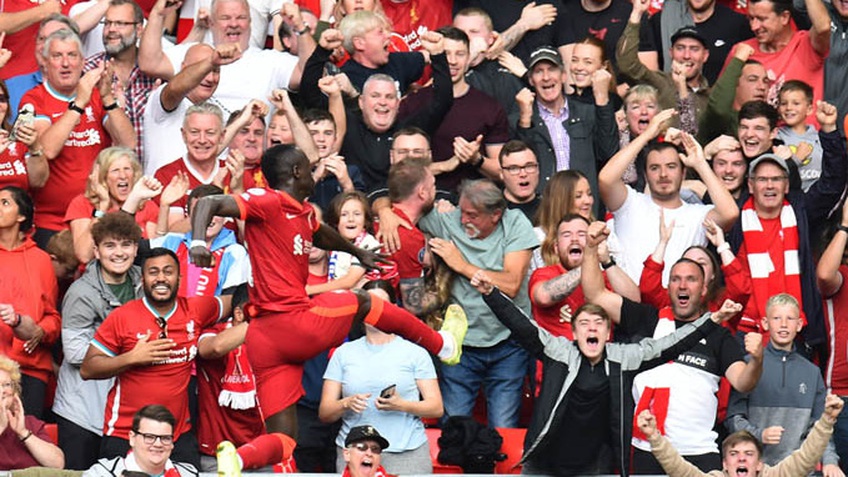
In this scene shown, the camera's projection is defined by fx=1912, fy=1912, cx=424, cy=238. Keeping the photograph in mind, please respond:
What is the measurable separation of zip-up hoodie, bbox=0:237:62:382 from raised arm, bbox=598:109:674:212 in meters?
3.83

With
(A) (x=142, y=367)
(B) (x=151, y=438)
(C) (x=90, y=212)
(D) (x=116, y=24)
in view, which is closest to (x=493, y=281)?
(A) (x=142, y=367)

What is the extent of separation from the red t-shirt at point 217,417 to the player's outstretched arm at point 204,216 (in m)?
1.52

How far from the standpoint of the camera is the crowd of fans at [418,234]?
37.4ft

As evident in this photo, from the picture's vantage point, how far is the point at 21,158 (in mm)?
13062

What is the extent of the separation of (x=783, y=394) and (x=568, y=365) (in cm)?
179

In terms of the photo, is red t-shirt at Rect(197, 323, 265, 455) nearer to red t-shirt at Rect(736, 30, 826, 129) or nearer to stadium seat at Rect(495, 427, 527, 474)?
stadium seat at Rect(495, 427, 527, 474)

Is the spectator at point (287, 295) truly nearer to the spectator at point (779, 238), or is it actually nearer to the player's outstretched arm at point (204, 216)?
the player's outstretched arm at point (204, 216)

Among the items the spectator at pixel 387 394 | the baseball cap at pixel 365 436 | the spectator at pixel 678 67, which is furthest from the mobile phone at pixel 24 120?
the spectator at pixel 678 67

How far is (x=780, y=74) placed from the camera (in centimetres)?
1509

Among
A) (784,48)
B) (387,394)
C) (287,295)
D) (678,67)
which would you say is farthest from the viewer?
(784,48)

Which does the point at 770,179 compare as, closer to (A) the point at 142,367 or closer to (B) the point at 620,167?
(B) the point at 620,167

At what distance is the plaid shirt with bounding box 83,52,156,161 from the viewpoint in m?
14.0

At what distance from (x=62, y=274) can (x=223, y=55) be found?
6.40 ft

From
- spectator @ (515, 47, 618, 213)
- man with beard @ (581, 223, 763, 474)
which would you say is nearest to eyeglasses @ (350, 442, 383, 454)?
man with beard @ (581, 223, 763, 474)
